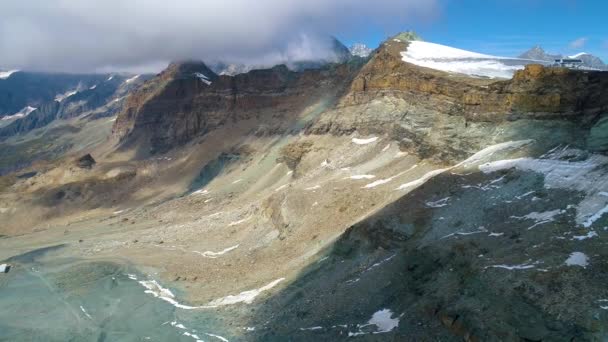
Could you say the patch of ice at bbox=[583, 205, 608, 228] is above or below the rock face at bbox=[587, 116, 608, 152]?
below

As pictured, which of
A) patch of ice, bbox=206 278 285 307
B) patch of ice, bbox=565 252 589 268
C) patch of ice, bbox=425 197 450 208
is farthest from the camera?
patch of ice, bbox=206 278 285 307

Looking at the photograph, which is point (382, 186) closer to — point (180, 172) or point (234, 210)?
point (234, 210)

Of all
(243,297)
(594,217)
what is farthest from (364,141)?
(594,217)

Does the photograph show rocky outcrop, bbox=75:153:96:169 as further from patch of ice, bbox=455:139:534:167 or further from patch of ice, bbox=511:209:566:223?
patch of ice, bbox=511:209:566:223

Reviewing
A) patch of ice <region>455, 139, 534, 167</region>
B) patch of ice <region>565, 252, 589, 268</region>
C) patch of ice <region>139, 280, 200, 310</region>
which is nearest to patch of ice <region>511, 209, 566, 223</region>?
patch of ice <region>565, 252, 589, 268</region>

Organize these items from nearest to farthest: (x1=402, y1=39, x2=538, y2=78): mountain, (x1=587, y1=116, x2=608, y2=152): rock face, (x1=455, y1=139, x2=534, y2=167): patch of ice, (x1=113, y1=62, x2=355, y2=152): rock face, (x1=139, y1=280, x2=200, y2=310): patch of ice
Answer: (x1=587, y1=116, x2=608, y2=152): rock face < (x1=455, y1=139, x2=534, y2=167): patch of ice < (x1=139, y1=280, x2=200, y2=310): patch of ice < (x1=402, y1=39, x2=538, y2=78): mountain < (x1=113, y1=62, x2=355, y2=152): rock face

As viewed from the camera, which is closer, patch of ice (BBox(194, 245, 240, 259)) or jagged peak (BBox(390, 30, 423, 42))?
patch of ice (BBox(194, 245, 240, 259))

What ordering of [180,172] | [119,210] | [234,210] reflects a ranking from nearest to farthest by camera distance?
[234,210] < [119,210] < [180,172]

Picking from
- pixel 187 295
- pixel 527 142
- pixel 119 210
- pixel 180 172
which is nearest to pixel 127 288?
pixel 187 295
